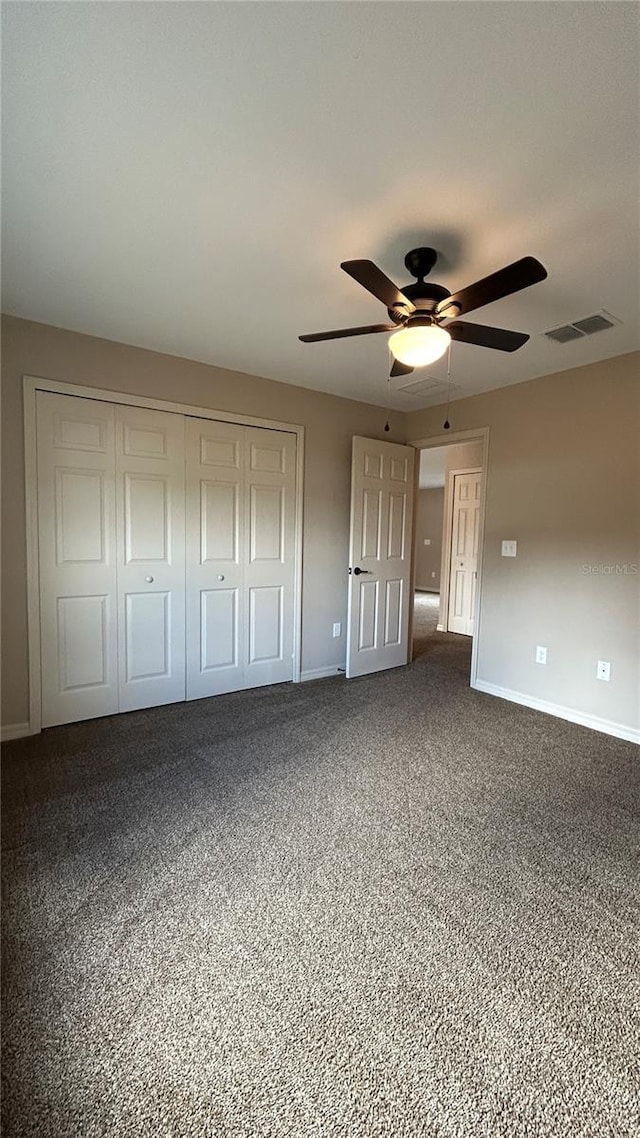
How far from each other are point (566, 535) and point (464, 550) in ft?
9.00

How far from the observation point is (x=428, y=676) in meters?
4.18

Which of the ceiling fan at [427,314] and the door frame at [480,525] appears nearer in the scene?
the ceiling fan at [427,314]

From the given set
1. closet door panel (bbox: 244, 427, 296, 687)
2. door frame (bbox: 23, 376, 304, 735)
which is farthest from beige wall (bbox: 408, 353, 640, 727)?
door frame (bbox: 23, 376, 304, 735)

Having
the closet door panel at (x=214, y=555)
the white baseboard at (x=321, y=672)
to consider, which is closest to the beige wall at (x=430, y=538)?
the white baseboard at (x=321, y=672)

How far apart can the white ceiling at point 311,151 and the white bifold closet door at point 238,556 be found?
1.16 m

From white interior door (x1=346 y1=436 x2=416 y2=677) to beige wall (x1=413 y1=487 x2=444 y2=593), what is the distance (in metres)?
5.71

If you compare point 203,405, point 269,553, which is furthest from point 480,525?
point 203,405

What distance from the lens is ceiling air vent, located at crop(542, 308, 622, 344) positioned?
2.48m

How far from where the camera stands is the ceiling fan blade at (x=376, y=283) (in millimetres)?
1557

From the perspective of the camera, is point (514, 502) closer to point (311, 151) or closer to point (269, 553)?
point (269, 553)

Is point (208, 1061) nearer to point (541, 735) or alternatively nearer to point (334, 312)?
point (541, 735)

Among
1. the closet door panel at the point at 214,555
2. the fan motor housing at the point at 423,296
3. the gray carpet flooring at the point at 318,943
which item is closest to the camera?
the gray carpet flooring at the point at 318,943

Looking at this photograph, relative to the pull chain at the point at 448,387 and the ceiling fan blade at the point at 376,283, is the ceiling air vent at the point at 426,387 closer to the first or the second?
the pull chain at the point at 448,387

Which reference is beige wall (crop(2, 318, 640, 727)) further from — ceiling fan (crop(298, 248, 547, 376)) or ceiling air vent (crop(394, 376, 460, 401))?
ceiling fan (crop(298, 248, 547, 376))
